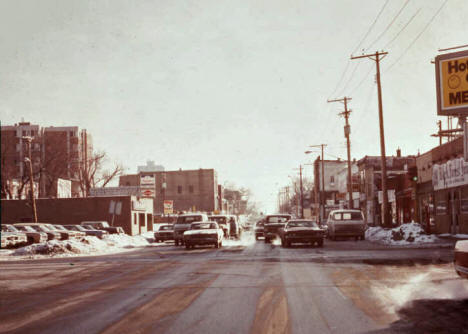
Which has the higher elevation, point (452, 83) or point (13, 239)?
point (452, 83)

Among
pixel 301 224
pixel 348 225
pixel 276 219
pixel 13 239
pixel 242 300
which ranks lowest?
pixel 242 300

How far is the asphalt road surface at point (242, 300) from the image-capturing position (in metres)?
7.70

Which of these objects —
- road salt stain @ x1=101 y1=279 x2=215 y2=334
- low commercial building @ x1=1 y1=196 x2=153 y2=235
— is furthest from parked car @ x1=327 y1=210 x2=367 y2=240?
low commercial building @ x1=1 y1=196 x2=153 y2=235

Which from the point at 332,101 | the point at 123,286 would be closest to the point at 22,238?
the point at 123,286

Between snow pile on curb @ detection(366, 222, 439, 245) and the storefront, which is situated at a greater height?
the storefront

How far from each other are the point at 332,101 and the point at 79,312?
4781cm

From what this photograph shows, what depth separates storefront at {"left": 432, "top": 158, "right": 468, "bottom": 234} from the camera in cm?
3177

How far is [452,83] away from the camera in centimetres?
1981

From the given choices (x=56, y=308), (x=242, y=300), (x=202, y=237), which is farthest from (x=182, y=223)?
(x=56, y=308)

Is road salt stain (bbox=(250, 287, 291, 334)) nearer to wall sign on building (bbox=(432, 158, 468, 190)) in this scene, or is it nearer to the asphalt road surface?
the asphalt road surface

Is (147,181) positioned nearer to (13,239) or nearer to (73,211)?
(73,211)

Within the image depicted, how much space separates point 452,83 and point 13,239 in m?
24.7

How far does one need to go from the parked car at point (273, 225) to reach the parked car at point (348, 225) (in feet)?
10.6

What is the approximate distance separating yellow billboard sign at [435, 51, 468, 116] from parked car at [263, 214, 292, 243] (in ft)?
58.7
